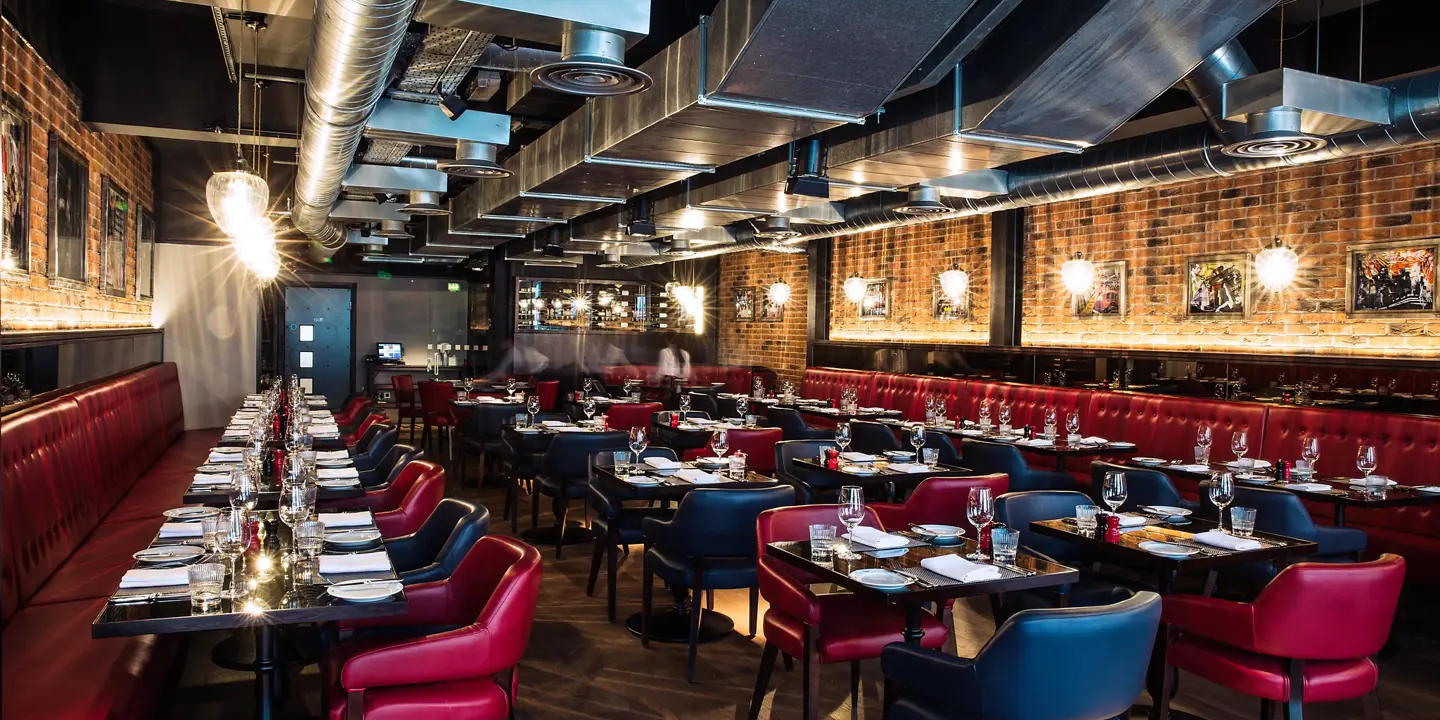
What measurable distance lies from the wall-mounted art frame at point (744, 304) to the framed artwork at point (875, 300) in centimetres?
293

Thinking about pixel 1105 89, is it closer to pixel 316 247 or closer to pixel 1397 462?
pixel 1397 462

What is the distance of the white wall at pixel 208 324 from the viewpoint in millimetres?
11211

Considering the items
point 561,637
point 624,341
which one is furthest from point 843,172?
point 624,341

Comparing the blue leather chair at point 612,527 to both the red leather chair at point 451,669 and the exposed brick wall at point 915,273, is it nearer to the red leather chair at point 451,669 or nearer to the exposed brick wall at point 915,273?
the red leather chair at point 451,669

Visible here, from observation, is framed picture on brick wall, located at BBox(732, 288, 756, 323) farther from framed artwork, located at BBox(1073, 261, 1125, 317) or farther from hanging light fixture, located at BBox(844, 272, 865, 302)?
framed artwork, located at BBox(1073, 261, 1125, 317)

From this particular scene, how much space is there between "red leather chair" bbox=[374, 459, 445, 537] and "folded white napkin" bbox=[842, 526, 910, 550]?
1.97 meters

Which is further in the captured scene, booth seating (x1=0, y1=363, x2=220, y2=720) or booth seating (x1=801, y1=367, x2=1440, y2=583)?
booth seating (x1=801, y1=367, x2=1440, y2=583)

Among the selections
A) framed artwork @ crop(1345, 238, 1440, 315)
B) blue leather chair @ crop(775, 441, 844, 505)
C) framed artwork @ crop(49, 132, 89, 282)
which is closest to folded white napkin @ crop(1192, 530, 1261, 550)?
blue leather chair @ crop(775, 441, 844, 505)

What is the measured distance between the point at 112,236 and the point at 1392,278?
10186 millimetres

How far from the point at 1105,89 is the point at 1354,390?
162 inches

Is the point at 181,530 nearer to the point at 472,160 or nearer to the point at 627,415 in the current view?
the point at 472,160

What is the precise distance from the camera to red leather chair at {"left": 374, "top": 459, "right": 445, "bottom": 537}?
4469mm

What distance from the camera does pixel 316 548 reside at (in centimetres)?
320

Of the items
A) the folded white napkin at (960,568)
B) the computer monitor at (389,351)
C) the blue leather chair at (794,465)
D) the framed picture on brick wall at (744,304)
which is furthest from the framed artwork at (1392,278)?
the computer monitor at (389,351)
